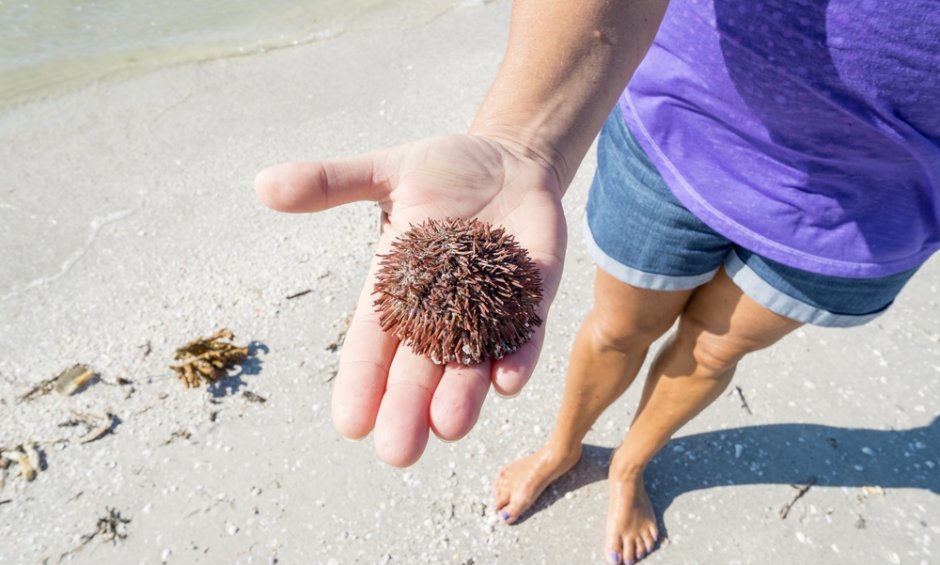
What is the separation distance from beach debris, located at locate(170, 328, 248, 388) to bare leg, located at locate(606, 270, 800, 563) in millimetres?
2478

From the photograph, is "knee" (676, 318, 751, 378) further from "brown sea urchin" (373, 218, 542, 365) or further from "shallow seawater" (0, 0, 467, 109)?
"shallow seawater" (0, 0, 467, 109)

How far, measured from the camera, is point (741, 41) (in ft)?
6.87

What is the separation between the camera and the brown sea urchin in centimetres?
240

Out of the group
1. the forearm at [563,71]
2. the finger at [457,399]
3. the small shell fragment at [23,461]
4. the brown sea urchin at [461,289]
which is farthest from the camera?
the small shell fragment at [23,461]

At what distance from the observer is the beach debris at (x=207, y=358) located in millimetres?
4312

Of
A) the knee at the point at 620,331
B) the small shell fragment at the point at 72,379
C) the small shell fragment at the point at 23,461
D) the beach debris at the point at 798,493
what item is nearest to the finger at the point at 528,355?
the knee at the point at 620,331

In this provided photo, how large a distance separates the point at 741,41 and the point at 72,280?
4.91 m

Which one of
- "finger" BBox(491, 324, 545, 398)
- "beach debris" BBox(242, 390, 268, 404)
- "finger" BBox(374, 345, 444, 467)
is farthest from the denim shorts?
"beach debris" BBox(242, 390, 268, 404)

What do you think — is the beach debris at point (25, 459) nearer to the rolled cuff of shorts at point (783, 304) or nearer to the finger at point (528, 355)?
the finger at point (528, 355)

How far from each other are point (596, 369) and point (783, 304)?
1004 millimetres

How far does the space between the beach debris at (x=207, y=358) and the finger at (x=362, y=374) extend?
7.27ft

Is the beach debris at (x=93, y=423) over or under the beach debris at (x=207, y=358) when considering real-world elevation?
under

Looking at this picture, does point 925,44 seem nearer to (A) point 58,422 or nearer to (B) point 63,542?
(B) point 63,542

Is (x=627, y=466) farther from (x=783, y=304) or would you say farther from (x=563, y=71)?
(x=563, y=71)
